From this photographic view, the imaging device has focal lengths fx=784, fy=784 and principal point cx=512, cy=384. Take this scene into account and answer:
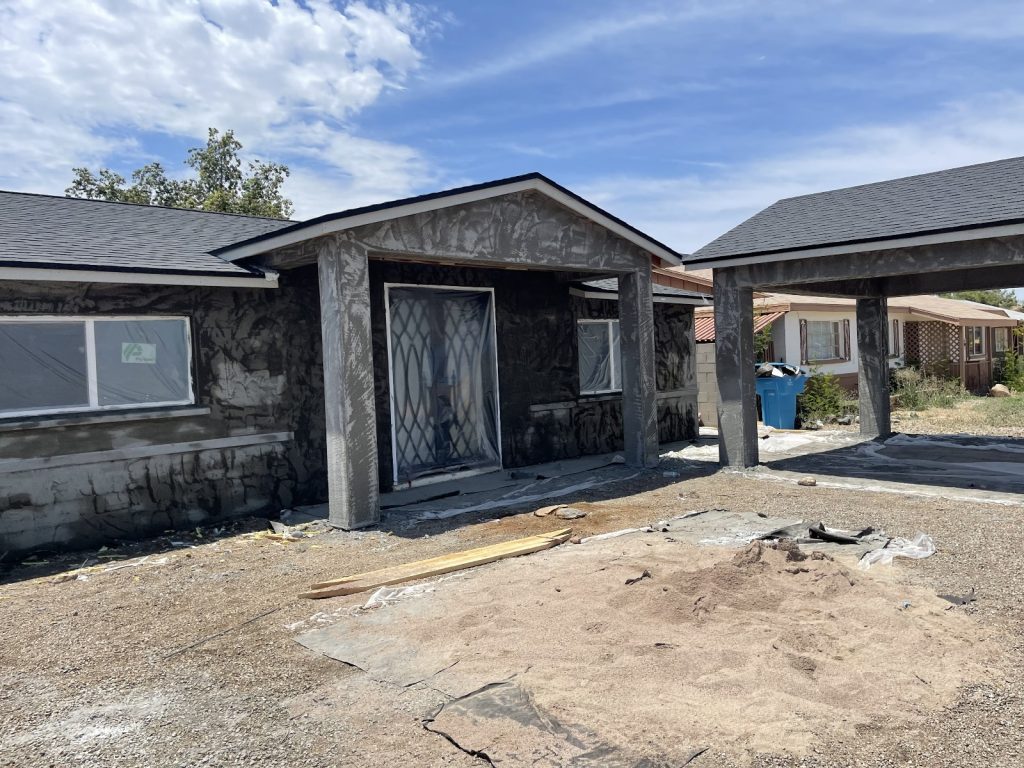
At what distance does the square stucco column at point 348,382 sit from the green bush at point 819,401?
1173cm

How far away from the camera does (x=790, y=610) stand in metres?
5.00

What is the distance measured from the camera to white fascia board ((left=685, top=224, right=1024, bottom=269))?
27.7 ft

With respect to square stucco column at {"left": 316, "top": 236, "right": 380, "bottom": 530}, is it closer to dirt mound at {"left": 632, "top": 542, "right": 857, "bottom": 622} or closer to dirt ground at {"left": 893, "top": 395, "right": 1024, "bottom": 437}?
dirt mound at {"left": 632, "top": 542, "right": 857, "bottom": 622}

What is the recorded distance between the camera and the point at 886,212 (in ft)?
33.5

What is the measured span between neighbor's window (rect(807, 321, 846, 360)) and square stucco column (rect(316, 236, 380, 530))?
15.4m

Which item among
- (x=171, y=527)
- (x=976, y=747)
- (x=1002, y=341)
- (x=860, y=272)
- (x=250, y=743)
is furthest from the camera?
(x=1002, y=341)

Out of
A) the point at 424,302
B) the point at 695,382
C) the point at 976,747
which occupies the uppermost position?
the point at 424,302

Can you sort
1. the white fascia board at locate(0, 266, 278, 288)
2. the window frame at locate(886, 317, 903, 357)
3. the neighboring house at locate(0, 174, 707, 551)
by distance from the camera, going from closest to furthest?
1. the white fascia board at locate(0, 266, 278, 288)
2. the neighboring house at locate(0, 174, 707, 551)
3. the window frame at locate(886, 317, 903, 357)

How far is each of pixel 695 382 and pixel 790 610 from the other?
1018 centimetres

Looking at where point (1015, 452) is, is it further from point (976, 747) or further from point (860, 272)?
point (976, 747)

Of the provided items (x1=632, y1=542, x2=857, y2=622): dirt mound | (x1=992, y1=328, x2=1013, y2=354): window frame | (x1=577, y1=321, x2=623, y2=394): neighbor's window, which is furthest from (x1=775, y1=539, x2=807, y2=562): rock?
(x1=992, y1=328, x2=1013, y2=354): window frame

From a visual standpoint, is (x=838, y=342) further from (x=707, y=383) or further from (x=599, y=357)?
(x=599, y=357)

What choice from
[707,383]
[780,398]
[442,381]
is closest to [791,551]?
[442,381]

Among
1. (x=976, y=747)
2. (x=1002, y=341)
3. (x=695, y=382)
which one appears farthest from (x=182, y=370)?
(x=1002, y=341)
